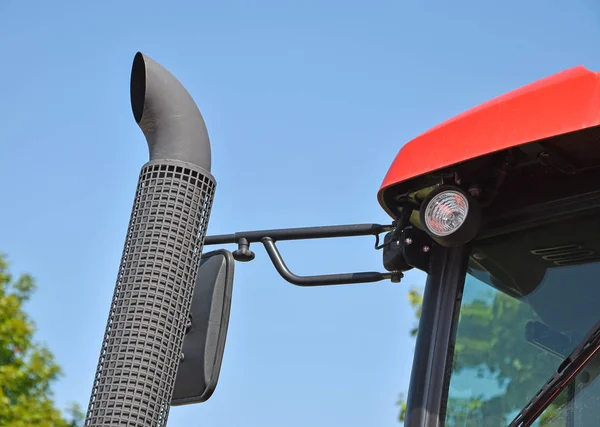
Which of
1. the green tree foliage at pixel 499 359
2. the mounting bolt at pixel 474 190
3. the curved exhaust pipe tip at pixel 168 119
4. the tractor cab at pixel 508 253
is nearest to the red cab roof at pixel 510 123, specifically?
the tractor cab at pixel 508 253

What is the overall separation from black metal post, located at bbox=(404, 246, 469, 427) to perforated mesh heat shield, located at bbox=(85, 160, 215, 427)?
72cm

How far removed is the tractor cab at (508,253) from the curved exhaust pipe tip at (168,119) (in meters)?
0.54

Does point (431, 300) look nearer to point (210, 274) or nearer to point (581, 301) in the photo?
point (581, 301)

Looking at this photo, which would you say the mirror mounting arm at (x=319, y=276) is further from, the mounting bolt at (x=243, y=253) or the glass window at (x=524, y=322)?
the glass window at (x=524, y=322)

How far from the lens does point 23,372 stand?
1470cm

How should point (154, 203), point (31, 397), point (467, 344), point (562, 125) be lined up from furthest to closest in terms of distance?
point (31, 397)
point (467, 344)
point (154, 203)
point (562, 125)

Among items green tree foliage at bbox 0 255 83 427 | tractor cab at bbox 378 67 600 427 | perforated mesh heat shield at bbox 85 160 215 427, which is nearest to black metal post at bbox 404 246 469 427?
tractor cab at bbox 378 67 600 427

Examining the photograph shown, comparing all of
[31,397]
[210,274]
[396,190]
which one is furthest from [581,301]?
[31,397]

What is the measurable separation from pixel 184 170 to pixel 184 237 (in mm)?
178

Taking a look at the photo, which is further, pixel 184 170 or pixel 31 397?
pixel 31 397

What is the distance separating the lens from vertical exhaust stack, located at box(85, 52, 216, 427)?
7.54 feet

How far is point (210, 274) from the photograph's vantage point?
2.56 metres

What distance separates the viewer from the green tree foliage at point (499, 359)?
2.48m

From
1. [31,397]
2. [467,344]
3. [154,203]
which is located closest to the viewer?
[154,203]
